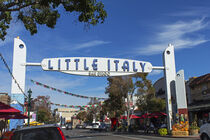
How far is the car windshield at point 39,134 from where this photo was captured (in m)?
5.88

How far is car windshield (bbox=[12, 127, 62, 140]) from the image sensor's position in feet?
19.3

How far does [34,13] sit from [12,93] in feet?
35.1

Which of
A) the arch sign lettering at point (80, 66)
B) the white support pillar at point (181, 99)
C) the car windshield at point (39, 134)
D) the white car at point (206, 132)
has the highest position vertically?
the arch sign lettering at point (80, 66)

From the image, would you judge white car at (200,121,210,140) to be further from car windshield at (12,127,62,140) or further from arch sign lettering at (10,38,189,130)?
arch sign lettering at (10,38,189,130)

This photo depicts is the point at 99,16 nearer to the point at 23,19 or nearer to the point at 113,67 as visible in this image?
the point at 23,19

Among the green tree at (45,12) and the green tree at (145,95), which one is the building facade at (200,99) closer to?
the green tree at (145,95)

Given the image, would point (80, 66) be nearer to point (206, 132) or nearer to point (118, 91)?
point (206, 132)

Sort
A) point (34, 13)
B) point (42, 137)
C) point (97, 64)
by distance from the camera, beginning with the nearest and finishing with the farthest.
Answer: point (42, 137), point (34, 13), point (97, 64)

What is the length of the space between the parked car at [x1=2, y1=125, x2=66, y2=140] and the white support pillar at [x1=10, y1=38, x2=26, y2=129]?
14835 mm

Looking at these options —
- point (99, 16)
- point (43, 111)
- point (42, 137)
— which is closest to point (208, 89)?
point (99, 16)

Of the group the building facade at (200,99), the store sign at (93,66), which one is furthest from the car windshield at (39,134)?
the building facade at (200,99)

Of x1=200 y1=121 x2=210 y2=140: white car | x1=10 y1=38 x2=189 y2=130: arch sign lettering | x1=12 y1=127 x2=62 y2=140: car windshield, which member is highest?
x1=10 y1=38 x2=189 y2=130: arch sign lettering

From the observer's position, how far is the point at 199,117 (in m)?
34.8

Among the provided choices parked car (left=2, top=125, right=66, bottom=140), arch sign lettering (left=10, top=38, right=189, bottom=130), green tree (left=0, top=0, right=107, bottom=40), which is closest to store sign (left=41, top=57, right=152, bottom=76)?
arch sign lettering (left=10, top=38, right=189, bottom=130)
